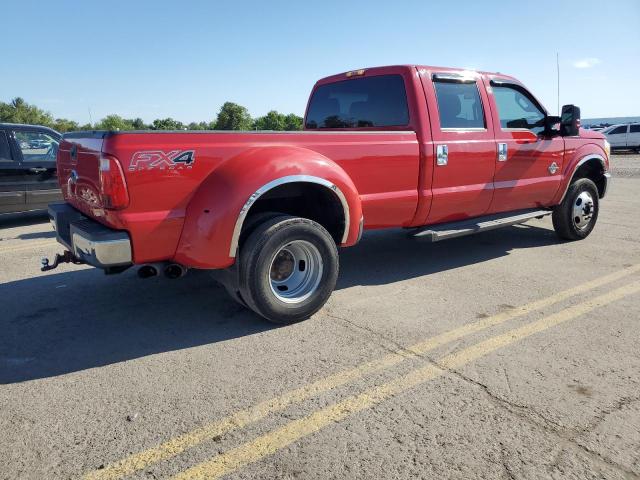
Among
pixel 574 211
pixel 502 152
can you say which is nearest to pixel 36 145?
pixel 502 152

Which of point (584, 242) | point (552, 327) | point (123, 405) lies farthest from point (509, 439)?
point (584, 242)

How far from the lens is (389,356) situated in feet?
10.9

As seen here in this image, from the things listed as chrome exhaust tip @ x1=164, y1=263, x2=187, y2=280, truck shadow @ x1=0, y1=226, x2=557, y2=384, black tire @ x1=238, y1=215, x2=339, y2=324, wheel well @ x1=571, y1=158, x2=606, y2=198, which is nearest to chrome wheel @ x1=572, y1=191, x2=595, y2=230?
wheel well @ x1=571, y1=158, x2=606, y2=198

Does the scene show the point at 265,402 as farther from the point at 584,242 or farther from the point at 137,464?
the point at 584,242

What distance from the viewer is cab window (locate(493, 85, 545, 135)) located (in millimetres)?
5520

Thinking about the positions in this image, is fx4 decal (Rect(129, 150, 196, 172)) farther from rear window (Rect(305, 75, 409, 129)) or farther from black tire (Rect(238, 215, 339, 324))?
rear window (Rect(305, 75, 409, 129))

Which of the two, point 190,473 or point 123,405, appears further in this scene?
point 123,405

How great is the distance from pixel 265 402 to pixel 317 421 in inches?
13.6

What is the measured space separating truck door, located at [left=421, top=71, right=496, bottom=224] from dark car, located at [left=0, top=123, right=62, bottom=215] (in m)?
6.27

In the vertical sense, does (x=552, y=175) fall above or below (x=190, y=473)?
above

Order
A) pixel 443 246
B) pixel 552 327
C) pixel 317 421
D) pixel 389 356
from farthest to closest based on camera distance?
pixel 443 246 < pixel 552 327 < pixel 389 356 < pixel 317 421

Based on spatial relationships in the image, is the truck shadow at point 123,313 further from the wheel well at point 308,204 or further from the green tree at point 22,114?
the green tree at point 22,114

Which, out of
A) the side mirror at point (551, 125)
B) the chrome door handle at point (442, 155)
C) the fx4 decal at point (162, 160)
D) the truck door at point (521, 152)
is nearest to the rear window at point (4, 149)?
the fx4 decal at point (162, 160)

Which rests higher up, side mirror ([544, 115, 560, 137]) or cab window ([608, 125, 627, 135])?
cab window ([608, 125, 627, 135])
